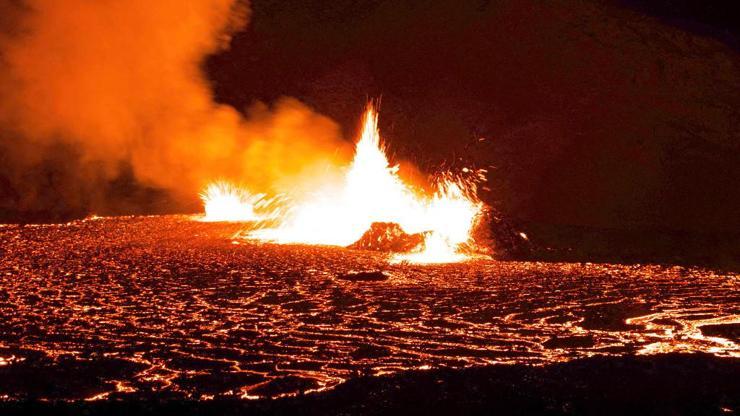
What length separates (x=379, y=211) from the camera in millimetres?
19625

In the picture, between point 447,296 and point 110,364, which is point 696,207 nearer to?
point 447,296

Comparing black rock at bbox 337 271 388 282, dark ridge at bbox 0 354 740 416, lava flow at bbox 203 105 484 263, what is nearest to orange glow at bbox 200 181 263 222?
lava flow at bbox 203 105 484 263

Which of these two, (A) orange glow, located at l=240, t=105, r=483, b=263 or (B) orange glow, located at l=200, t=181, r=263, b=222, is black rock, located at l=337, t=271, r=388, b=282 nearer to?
(A) orange glow, located at l=240, t=105, r=483, b=263

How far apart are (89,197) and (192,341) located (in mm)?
23953

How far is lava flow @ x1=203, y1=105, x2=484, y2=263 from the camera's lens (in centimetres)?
1736

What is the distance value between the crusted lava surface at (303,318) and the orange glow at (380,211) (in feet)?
9.00

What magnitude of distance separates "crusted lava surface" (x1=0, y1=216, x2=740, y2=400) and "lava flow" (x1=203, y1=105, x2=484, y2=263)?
2.47 m

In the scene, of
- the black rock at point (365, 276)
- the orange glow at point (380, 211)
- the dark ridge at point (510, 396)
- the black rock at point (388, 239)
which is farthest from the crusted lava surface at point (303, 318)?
the orange glow at point (380, 211)

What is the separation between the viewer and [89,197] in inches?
1140

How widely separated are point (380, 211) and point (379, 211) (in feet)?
0.10

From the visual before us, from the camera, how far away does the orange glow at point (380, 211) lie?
1769cm

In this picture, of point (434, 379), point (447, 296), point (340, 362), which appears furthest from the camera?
point (447, 296)

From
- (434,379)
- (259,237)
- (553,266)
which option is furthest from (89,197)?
(434,379)

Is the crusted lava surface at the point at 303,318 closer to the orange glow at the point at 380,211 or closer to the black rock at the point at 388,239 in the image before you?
the black rock at the point at 388,239
